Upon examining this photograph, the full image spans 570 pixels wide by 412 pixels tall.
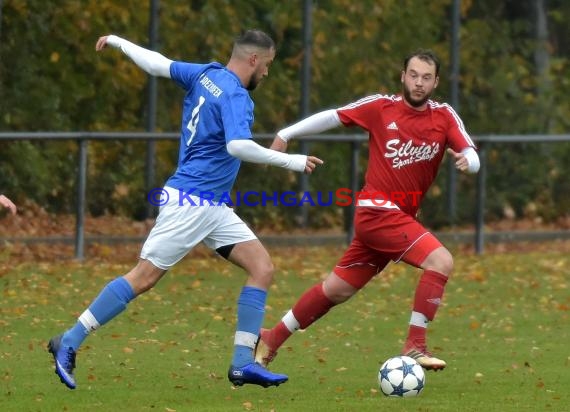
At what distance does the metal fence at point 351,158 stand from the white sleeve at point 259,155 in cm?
756

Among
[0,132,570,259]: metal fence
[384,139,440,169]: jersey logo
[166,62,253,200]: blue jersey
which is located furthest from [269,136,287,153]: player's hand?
[0,132,570,259]: metal fence

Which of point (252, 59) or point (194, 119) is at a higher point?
point (252, 59)

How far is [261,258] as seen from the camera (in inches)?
376

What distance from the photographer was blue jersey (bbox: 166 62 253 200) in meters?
9.28

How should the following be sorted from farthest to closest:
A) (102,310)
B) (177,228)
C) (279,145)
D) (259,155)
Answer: (279,145) < (177,228) < (102,310) < (259,155)

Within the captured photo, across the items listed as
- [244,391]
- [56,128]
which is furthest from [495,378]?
[56,128]

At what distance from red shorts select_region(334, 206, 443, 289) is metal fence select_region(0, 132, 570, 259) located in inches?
273

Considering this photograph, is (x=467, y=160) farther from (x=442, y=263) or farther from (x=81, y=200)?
(x=81, y=200)

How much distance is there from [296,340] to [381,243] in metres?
2.54

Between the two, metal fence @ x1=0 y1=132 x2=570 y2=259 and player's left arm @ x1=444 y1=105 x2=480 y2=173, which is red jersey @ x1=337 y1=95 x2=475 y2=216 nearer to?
player's left arm @ x1=444 y1=105 x2=480 y2=173

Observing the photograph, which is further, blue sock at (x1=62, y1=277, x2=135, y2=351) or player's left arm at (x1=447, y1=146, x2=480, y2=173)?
player's left arm at (x1=447, y1=146, x2=480, y2=173)

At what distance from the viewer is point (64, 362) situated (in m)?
9.20

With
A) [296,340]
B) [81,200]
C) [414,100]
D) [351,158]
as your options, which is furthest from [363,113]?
[351,158]

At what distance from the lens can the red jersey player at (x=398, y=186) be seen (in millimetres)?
9734
